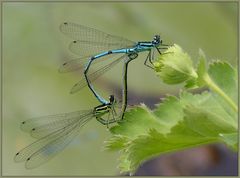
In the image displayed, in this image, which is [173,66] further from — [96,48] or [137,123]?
[96,48]

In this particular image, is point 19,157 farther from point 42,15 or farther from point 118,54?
point 42,15

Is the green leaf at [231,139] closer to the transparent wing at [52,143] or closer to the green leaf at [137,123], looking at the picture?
the green leaf at [137,123]

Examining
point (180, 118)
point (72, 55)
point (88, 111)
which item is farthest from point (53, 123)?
point (72, 55)

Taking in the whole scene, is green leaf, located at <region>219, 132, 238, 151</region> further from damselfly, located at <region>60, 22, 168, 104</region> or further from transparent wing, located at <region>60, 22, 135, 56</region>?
transparent wing, located at <region>60, 22, 135, 56</region>

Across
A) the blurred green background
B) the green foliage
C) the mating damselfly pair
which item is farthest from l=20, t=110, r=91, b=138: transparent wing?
the blurred green background

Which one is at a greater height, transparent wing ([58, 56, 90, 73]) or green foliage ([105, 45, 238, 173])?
transparent wing ([58, 56, 90, 73])

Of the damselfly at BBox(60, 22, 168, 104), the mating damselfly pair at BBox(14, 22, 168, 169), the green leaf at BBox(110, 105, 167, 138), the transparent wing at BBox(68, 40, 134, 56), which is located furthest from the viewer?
the transparent wing at BBox(68, 40, 134, 56)

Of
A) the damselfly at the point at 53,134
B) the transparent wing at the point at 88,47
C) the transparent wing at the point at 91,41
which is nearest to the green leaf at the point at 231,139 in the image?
the damselfly at the point at 53,134
